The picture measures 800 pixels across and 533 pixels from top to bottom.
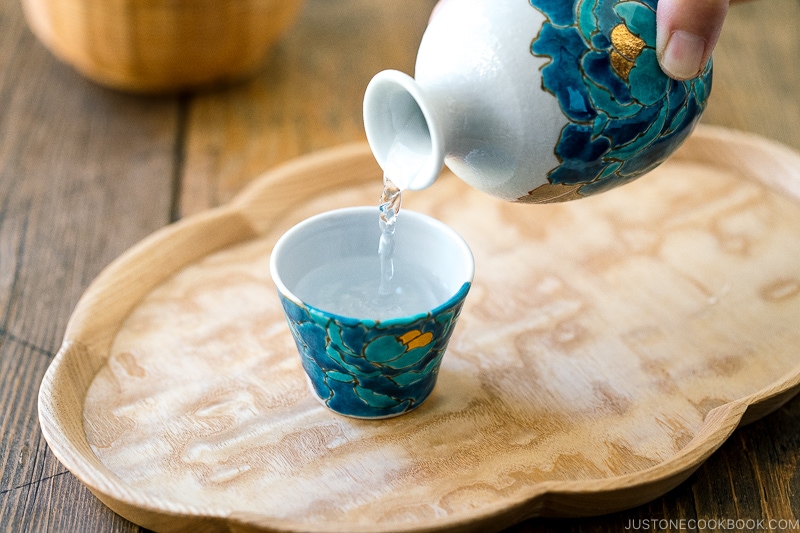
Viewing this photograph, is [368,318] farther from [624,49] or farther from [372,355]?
[624,49]

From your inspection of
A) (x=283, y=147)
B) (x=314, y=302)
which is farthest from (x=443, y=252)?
(x=283, y=147)

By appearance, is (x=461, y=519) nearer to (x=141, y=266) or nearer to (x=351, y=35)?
(x=141, y=266)

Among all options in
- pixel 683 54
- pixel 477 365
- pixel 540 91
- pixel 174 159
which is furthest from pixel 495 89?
pixel 174 159

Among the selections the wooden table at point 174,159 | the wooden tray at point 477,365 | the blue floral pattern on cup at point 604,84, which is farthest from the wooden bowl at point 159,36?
the blue floral pattern on cup at point 604,84

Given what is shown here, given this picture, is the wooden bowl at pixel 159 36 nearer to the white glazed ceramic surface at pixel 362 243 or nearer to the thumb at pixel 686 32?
the white glazed ceramic surface at pixel 362 243

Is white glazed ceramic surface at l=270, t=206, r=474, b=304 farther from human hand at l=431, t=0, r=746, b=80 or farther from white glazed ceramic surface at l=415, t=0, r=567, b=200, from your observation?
human hand at l=431, t=0, r=746, b=80

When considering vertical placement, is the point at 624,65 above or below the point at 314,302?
above
